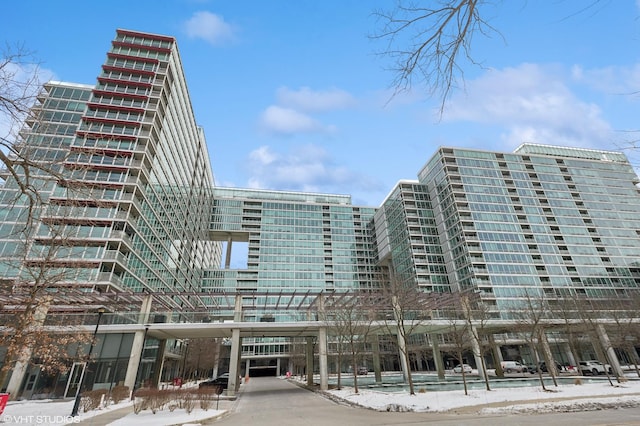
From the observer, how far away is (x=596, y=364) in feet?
127

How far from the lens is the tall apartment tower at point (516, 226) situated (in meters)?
74.3

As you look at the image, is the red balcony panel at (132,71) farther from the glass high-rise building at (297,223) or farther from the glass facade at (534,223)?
the glass facade at (534,223)

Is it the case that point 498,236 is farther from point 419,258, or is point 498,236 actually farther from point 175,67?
point 175,67

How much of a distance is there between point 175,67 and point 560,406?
79.2m

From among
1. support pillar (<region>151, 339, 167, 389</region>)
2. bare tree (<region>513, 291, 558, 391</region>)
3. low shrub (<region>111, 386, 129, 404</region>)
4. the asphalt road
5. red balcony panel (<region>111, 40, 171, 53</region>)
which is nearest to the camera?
the asphalt road

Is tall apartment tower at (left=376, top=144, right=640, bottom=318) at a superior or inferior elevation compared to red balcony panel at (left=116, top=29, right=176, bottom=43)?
inferior

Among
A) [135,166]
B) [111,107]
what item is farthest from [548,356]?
[111,107]

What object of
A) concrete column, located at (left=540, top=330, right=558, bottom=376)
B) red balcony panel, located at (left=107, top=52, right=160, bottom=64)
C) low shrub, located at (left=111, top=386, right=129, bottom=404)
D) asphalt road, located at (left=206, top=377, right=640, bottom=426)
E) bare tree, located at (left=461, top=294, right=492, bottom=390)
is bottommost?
asphalt road, located at (left=206, top=377, right=640, bottom=426)

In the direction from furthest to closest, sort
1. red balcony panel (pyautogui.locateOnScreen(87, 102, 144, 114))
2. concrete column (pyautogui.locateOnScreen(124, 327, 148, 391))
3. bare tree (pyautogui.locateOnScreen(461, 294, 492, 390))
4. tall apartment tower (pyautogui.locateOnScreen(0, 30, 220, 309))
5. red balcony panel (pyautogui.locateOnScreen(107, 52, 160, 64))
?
red balcony panel (pyautogui.locateOnScreen(107, 52, 160, 64)) → red balcony panel (pyautogui.locateOnScreen(87, 102, 144, 114)) → tall apartment tower (pyautogui.locateOnScreen(0, 30, 220, 309)) → concrete column (pyautogui.locateOnScreen(124, 327, 148, 391)) → bare tree (pyautogui.locateOnScreen(461, 294, 492, 390))

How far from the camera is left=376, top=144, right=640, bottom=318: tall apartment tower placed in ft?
244

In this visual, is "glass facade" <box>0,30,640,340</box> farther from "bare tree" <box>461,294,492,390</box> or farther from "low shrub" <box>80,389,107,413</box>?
"bare tree" <box>461,294,492,390</box>

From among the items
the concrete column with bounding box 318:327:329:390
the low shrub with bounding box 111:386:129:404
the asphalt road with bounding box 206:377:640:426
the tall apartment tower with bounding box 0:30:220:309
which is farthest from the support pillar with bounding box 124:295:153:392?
the asphalt road with bounding box 206:377:640:426

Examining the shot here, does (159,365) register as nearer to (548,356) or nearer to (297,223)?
(548,356)

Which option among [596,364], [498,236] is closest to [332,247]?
[498,236]
